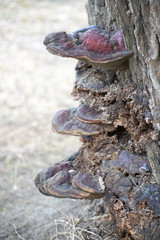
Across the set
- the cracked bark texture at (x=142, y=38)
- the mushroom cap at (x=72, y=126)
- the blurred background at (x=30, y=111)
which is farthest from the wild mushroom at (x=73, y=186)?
the blurred background at (x=30, y=111)

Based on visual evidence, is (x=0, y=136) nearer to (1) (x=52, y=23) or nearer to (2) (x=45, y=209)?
(2) (x=45, y=209)

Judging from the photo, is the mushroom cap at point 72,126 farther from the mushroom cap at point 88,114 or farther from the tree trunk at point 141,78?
the tree trunk at point 141,78

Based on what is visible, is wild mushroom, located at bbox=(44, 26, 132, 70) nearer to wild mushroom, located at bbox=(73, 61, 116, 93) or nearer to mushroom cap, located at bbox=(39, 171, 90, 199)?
wild mushroom, located at bbox=(73, 61, 116, 93)

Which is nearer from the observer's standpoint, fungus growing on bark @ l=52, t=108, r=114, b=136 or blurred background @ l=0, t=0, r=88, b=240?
fungus growing on bark @ l=52, t=108, r=114, b=136

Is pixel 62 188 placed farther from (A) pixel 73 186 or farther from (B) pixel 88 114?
(B) pixel 88 114

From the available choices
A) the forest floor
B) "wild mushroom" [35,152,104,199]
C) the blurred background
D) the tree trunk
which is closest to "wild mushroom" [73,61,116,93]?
the tree trunk

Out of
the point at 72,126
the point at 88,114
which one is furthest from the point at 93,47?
the point at 72,126
